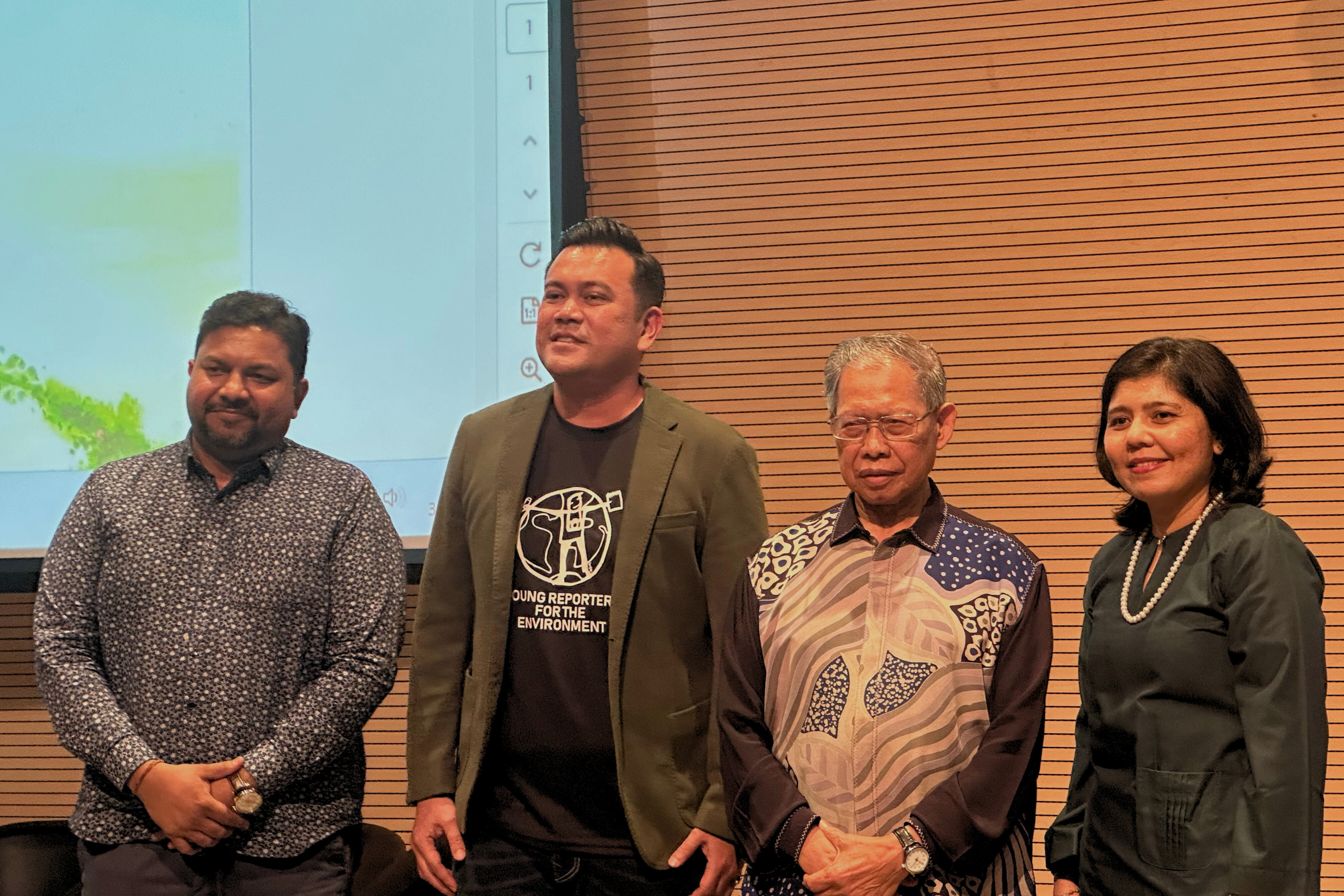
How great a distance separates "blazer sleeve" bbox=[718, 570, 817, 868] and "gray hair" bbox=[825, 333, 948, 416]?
37 cm

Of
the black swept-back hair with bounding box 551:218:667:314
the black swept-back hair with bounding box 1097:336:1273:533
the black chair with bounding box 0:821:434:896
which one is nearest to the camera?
the black swept-back hair with bounding box 1097:336:1273:533

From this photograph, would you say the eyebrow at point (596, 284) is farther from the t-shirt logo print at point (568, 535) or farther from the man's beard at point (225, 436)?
the man's beard at point (225, 436)

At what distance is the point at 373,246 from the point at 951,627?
5.92 feet

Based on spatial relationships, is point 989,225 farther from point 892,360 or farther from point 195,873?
point 195,873

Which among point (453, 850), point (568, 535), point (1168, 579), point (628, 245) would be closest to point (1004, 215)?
point (628, 245)

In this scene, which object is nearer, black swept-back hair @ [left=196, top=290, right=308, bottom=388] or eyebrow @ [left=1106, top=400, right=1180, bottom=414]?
eyebrow @ [left=1106, top=400, right=1180, bottom=414]

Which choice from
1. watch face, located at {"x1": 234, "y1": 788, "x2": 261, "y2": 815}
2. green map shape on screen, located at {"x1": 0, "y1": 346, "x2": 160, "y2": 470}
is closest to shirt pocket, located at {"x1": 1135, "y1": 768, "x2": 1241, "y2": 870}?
watch face, located at {"x1": 234, "y1": 788, "x2": 261, "y2": 815}

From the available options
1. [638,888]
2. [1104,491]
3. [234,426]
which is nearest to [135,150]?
[234,426]

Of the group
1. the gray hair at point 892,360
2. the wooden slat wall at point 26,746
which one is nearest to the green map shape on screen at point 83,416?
the wooden slat wall at point 26,746

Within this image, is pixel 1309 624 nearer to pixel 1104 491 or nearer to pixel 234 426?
pixel 1104 491

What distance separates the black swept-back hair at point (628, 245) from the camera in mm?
2246

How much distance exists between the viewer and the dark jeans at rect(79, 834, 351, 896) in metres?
2.08

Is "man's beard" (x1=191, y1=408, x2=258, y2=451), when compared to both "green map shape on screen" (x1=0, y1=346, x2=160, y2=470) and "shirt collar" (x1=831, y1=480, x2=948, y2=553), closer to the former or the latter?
"green map shape on screen" (x1=0, y1=346, x2=160, y2=470)

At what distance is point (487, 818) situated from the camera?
210 centimetres
